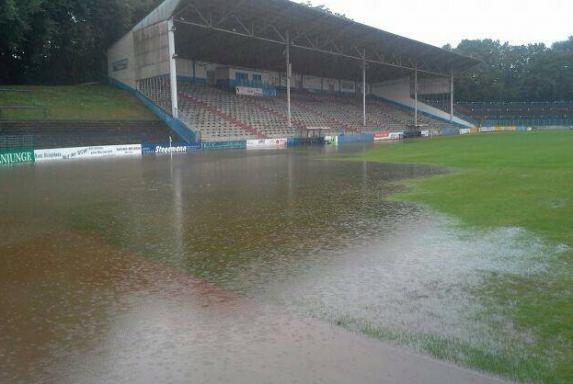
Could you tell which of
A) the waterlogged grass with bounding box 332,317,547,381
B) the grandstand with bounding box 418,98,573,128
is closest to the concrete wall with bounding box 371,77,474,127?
the grandstand with bounding box 418,98,573,128

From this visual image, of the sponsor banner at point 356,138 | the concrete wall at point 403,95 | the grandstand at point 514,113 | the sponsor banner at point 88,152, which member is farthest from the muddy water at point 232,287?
the grandstand at point 514,113

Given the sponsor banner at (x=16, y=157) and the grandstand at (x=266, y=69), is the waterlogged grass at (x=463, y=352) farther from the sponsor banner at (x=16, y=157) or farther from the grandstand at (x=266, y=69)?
the grandstand at (x=266, y=69)

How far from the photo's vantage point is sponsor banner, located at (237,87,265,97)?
196 ft

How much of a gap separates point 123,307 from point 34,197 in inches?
446

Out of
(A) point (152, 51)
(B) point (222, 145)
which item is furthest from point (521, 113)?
(A) point (152, 51)

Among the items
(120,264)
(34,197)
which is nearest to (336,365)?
(120,264)

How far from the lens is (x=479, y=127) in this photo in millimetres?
81188

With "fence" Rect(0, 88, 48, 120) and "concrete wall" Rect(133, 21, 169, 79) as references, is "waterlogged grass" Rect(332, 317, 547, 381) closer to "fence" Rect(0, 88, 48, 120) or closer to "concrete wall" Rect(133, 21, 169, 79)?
"fence" Rect(0, 88, 48, 120)

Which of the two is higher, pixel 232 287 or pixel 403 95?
pixel 403 95

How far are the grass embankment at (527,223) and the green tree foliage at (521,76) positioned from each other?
78.1m

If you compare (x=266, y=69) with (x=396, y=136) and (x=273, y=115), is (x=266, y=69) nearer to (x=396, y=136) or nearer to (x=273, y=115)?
(x=273, y=115)

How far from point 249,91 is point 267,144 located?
1547 cm

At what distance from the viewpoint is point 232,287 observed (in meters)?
6.61

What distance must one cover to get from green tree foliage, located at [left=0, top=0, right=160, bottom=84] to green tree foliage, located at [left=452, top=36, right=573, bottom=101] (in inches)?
2549
